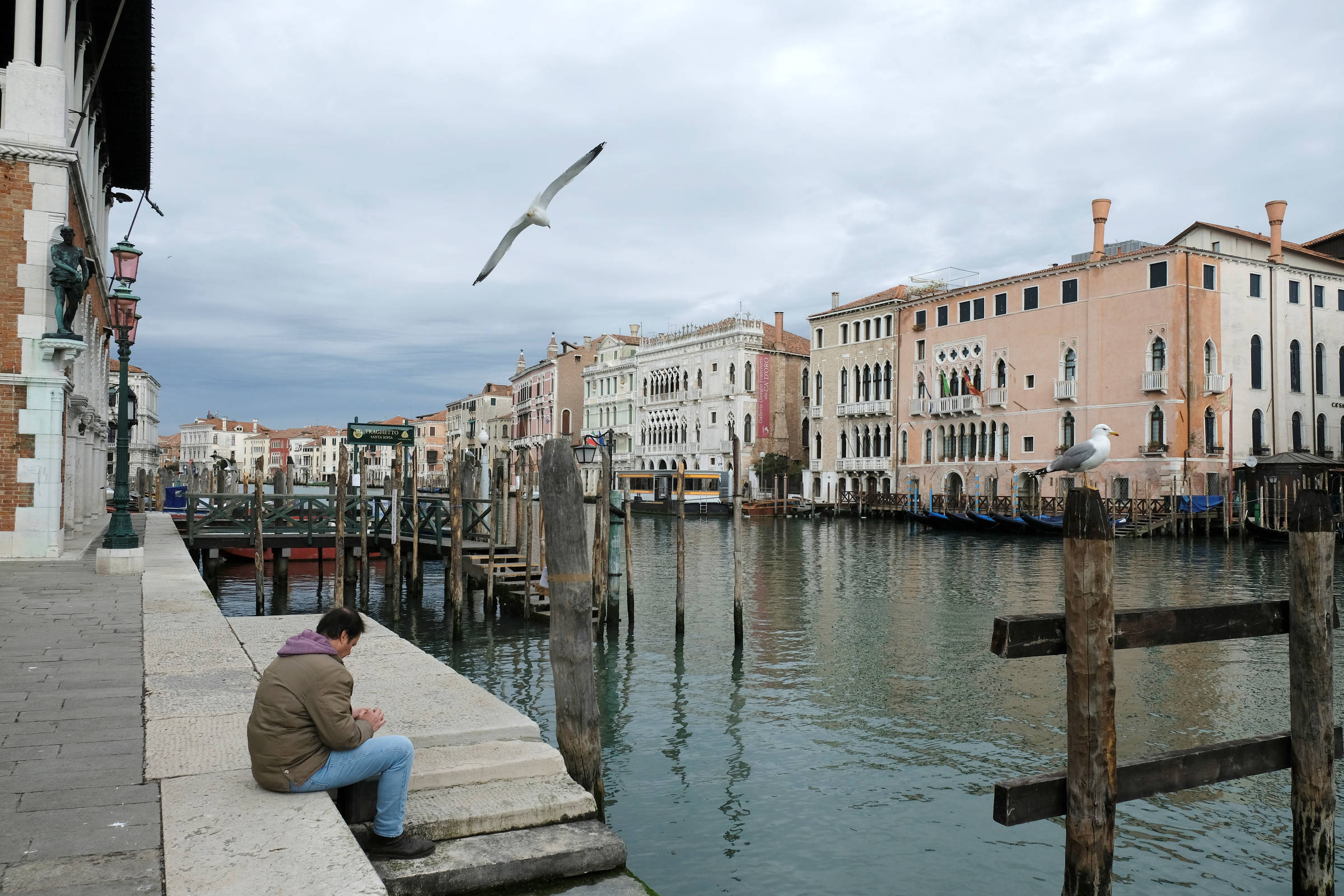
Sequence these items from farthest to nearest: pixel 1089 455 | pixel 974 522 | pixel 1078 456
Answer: pixel 974 522 < pixel 1078 456 < pixel 1089 455

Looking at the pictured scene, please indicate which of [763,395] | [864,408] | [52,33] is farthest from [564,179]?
[763,395]

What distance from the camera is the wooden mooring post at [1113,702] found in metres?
3.64

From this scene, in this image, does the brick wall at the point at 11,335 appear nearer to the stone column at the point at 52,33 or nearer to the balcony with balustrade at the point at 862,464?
the stone column at the point at 52,33

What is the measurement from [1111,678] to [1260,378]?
35009 millimetres

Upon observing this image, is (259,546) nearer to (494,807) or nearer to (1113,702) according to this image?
(494,807)

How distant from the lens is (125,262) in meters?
10.8

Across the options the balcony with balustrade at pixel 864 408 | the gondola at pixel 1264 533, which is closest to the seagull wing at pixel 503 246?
the gondola at pixel 1264 533

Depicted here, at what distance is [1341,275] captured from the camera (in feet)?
116

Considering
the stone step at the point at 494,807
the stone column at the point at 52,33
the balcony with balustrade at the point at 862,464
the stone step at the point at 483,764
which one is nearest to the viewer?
the stone step at the point at 494,807

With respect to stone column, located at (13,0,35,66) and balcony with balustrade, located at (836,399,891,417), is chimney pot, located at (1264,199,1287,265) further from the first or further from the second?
stone column, located at (13,0,35,66)

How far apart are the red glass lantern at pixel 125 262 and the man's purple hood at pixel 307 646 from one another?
348 inches

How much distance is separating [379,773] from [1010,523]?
33473mm

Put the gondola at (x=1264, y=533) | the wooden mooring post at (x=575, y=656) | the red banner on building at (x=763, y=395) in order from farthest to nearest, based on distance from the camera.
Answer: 1. the red banner on building at (x=763, y=395)
2. the gondola at (x=1264, y=533)
3. the wooden mooring post at (x=575, y=656)

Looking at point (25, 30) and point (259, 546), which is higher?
point (25, 30)
